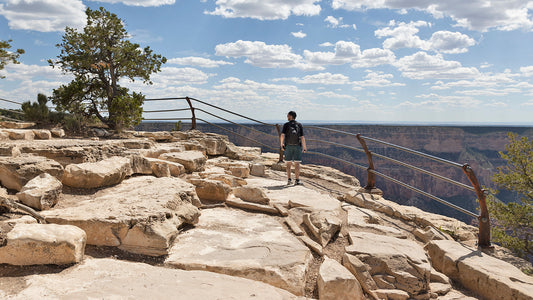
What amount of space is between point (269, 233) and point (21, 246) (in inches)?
81.3

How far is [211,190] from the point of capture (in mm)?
4492

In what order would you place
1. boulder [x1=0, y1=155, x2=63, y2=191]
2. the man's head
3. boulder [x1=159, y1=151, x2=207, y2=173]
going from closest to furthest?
boulder [x1=0, y1=155, x2=63, y2=191] → boulder [x1=159, y1=151, x2=207, y2=173] → the man's head

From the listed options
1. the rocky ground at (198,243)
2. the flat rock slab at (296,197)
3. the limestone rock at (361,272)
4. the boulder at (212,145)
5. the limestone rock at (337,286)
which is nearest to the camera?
the rocky ground at (198,243)

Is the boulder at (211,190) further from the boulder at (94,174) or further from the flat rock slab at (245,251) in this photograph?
the boulder at (94,174)

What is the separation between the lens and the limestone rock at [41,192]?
306cm

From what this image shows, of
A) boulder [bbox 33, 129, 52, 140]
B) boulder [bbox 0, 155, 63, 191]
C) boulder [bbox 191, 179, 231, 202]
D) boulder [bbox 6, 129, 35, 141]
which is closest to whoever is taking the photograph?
boulder [bbox 0, 155, 63, 191]

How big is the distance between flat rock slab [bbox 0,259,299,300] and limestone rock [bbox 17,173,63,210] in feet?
3.34

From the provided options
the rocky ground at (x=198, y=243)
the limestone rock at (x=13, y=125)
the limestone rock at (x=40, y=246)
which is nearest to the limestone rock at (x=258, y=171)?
the rocky ground at (x=198, y=243)

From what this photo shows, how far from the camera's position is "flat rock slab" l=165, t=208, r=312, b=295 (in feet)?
8.66

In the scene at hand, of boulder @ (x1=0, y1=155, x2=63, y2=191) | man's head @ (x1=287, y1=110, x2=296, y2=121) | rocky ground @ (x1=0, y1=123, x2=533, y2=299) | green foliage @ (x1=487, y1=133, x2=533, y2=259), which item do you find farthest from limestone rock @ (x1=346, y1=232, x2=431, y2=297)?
green foliage @ (x1=487, y1=133, x2=533, y2=259)

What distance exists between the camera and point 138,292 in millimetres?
2014

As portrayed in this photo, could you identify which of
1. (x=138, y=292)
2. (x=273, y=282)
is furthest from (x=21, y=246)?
(x=273, y=282)

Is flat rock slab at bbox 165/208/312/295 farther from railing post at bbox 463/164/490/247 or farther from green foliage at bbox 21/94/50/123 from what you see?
green foliage at bbox 21/94/50/123

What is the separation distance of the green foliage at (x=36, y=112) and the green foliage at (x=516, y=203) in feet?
43.0
